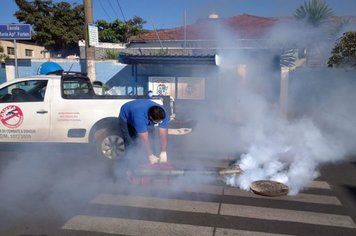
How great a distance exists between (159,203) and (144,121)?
4.13ft

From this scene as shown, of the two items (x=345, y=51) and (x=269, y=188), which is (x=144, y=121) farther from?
(x=345, y=51)

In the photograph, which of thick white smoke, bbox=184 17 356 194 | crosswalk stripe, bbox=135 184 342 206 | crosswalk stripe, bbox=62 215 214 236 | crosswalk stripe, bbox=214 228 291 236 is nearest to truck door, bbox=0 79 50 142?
crosswalk stripe, bbox=135 184 342 206

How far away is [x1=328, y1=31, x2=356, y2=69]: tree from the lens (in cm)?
941

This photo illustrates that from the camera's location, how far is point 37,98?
6.72 m

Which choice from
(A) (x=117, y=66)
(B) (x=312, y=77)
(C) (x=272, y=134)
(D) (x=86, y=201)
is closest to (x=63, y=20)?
(A) (x=117, y=66)

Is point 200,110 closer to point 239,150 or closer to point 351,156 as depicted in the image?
point 239,150

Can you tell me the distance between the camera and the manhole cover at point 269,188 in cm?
472

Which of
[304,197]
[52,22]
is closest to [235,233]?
[304,197]

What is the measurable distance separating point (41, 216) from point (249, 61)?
860 centimetres

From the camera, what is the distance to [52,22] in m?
28.9

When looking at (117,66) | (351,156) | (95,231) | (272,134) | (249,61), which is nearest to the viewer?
(95,231)

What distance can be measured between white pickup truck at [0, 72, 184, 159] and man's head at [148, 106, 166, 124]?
5.81ft

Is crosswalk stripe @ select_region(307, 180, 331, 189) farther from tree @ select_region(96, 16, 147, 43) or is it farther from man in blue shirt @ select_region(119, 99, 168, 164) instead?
tree @ select_region(96, 16, 147, 43)

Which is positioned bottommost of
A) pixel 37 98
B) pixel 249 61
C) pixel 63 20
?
pixel 37 98
